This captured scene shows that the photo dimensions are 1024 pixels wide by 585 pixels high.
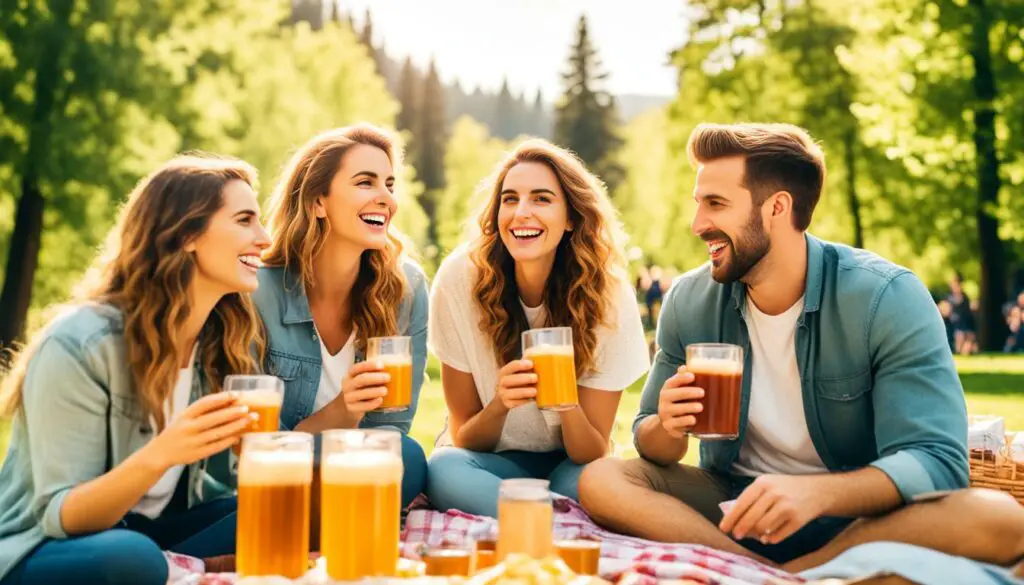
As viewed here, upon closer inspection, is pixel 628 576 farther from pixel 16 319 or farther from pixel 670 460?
pixel 16 319

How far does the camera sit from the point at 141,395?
166 inches

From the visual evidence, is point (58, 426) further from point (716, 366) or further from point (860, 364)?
point (860, 364)

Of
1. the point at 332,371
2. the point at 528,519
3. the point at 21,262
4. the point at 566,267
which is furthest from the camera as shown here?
the point at 21,262

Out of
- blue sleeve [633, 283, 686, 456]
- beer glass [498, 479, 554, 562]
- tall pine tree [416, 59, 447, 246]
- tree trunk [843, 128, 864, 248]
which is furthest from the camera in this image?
tall pine tree [416, 59, 447, 246]

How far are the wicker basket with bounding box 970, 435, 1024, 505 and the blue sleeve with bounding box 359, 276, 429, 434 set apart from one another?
3.04m

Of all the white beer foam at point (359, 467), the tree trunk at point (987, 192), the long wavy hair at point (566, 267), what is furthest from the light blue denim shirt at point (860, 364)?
the tree trunk at point (987, 192)

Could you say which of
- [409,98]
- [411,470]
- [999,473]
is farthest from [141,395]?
[409,98]

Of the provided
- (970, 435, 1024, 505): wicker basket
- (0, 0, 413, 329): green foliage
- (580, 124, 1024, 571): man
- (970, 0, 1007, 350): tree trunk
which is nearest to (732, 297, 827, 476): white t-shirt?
(580, 124, 1024, 571): man

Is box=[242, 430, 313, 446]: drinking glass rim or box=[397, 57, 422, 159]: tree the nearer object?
box=[242, 430, 313, 446]: drinking glass rim

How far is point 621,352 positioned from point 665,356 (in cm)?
56

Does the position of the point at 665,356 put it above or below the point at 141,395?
above

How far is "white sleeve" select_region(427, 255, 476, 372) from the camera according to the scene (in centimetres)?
604

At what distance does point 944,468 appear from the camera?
4.41 m

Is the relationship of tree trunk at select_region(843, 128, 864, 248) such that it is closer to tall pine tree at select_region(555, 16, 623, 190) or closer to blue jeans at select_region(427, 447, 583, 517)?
blue jeans at select_region(427, 447, 583, 517)
